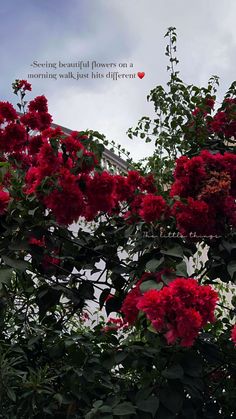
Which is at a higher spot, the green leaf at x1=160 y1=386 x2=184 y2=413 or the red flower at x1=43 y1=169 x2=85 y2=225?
the red flower at x1=43 y1=169 x2=85 y2=225

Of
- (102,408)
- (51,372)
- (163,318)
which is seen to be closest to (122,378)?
(51,372)

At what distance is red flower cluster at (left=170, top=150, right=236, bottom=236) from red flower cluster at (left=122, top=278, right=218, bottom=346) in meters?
0.41

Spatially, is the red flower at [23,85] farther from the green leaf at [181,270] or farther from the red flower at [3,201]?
A: the green leaf at [181,270]

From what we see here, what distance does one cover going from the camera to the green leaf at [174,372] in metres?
1.74

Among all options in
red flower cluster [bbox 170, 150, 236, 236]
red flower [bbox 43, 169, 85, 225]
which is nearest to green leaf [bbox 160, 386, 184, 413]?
red flower cluster [bbox 170, 150, 236, 236]

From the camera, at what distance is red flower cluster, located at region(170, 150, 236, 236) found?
1883 millimetres

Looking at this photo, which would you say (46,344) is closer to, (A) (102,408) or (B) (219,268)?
(A) (102,408)

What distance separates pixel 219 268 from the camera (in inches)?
82.4

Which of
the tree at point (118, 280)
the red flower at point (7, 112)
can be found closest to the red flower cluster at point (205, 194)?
the tree at point (118, 280)

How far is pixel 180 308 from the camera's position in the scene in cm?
145

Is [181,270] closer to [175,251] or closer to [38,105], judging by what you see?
[175,251]

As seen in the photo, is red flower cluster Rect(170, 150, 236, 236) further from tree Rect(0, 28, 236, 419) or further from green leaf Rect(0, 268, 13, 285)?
green leaf Rect(0, 268, 13, 285)

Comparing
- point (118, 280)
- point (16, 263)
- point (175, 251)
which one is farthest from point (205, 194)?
point (16, 263)

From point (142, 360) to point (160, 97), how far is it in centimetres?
170
